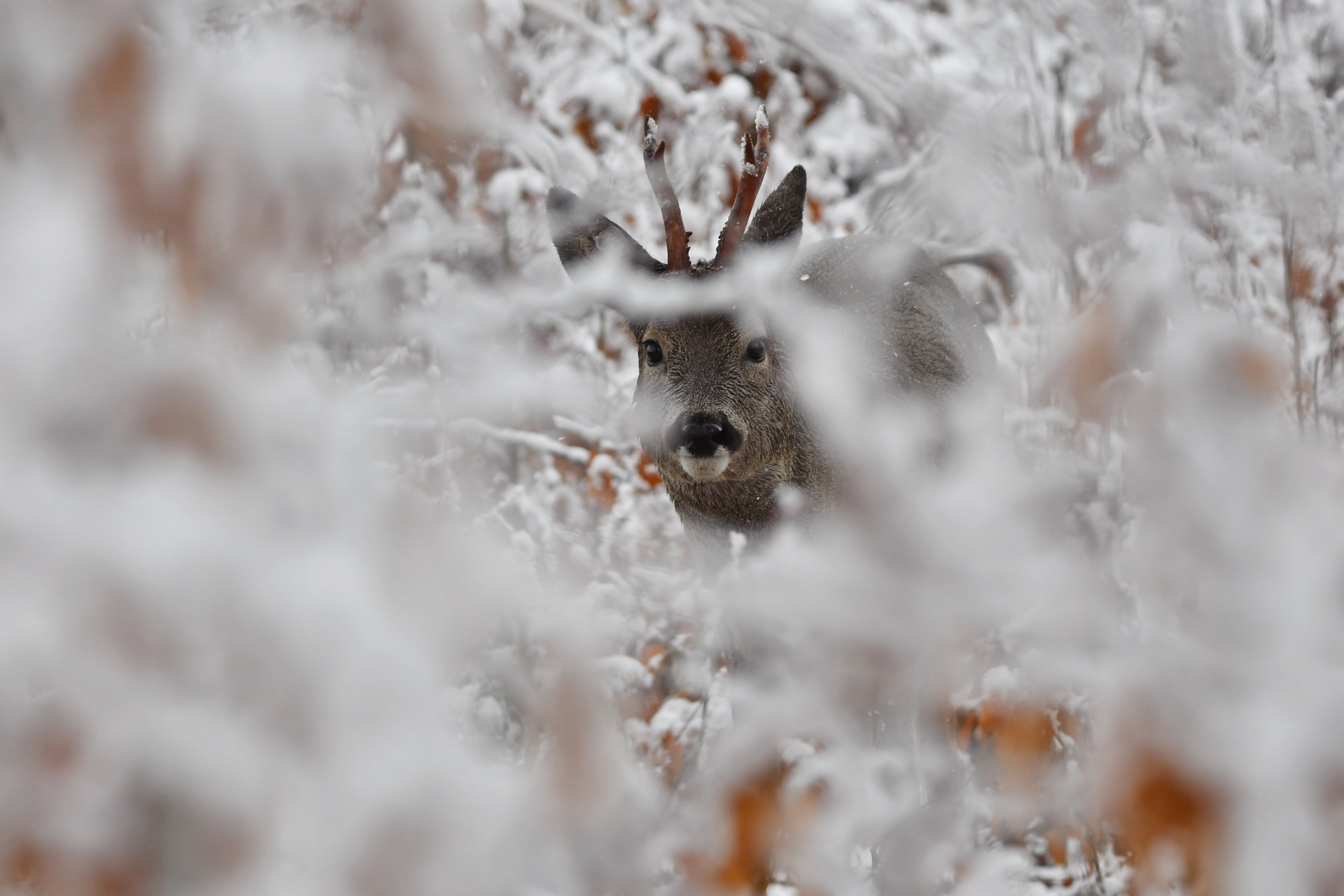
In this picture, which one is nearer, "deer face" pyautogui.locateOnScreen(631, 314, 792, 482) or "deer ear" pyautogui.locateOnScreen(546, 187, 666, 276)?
"deer ear" pyautogui.locateOnScreen(546, 187, 666, 276)

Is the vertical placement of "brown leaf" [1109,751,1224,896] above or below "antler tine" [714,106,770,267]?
above

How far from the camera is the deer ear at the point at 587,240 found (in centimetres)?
296

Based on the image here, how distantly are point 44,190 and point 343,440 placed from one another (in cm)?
28

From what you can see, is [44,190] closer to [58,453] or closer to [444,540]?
[58,453]

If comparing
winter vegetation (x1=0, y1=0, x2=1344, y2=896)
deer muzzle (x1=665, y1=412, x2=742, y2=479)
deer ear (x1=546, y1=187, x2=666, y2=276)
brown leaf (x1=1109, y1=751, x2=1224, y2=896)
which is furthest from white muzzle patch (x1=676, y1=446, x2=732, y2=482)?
brown leaf (x1=1109, y1=751, x2=1224, y2=896)

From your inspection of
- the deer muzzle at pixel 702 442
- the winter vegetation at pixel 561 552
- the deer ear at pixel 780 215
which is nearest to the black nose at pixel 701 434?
the deer muzzle at pixel 702 442

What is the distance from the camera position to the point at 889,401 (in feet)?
10.7

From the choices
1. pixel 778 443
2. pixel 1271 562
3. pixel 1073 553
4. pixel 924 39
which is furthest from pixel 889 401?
pixel 1271 562

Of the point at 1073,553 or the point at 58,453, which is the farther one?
the point at 1073,553

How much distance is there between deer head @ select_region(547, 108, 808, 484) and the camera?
324 cm

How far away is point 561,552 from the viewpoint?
2.04 meters

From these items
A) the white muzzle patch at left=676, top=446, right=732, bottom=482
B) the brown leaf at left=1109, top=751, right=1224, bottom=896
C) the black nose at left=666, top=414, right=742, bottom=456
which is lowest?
the white muzzle patch at left=676, top=446, right=732, bottom=482

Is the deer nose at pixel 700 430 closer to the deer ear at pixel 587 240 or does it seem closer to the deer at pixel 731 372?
the deer at pixel 731 372

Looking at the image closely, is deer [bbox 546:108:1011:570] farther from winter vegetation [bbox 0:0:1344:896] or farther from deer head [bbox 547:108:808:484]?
winter vegetation [bbox 0:0:1344:896]
